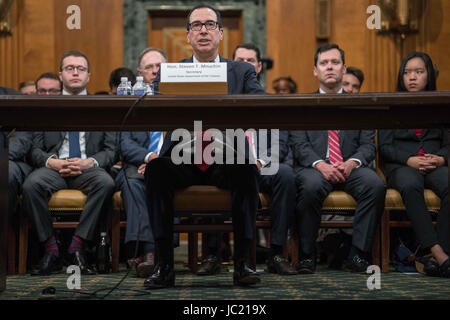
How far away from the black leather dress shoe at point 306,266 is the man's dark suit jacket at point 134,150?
1.06 metres

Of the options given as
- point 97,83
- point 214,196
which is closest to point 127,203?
point 214,196

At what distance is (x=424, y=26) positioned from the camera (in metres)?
6.02

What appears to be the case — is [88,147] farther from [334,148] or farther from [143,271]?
[334,148]

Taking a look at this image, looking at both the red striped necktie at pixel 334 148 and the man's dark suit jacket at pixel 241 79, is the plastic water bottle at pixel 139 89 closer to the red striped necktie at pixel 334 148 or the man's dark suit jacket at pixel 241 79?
the man's dark suit jacket at pixel 241 79

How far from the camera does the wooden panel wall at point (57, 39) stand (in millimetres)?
6107

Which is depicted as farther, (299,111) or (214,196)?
(214,196)

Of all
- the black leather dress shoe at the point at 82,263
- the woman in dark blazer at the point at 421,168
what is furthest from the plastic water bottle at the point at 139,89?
the woman in dark blazer at the point at 421,168

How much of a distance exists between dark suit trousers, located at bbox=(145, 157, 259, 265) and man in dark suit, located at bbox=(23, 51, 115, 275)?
2.76 feet

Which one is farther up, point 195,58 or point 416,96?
point 195,58

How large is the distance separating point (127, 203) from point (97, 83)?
3.03 meters

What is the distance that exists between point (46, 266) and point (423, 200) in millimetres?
2099

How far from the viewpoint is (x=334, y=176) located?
12.4ft

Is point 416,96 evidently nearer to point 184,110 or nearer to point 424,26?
point 184,110

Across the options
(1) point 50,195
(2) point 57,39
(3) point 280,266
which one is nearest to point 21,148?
(1) point 50,195
